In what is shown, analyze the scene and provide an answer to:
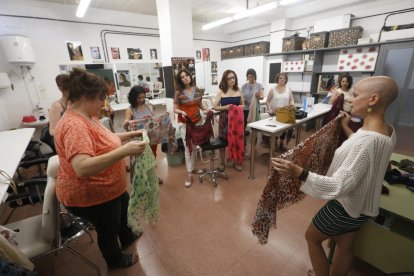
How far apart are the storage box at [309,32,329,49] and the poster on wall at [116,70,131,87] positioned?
5.01 meters

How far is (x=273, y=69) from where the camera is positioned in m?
6.20

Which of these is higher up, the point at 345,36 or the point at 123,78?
the point at 345,36

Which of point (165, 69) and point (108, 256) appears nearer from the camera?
point (108, 256)

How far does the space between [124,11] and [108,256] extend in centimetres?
598

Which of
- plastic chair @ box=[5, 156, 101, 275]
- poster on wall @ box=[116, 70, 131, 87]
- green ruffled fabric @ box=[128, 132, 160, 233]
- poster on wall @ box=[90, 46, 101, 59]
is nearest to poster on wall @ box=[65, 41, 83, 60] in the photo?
poster on wall @ box=[90, 46, 101, 59]

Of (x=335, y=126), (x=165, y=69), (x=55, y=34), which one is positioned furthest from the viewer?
(x=55, y=34)

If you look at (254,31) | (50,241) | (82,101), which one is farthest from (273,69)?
(50,241)

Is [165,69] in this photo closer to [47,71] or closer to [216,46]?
[47,71]

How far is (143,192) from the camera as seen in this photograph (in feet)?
4.67

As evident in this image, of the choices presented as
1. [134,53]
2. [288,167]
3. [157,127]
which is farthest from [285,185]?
[134,53]

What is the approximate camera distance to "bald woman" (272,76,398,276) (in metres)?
0.96

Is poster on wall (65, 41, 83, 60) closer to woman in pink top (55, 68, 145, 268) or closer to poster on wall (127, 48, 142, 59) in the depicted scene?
poster on wall (127, 48, 142, 59)

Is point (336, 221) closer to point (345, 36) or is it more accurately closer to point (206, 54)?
point (345, 36)

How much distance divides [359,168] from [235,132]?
6.48ft
